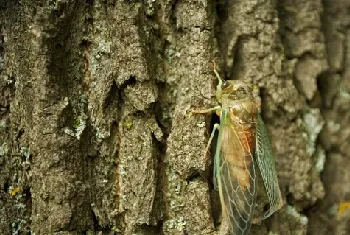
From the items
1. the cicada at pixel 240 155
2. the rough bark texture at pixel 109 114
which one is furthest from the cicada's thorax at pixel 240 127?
the rough bark texture at pixel 109 114

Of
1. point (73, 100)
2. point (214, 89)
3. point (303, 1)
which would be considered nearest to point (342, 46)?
point (303, 1)

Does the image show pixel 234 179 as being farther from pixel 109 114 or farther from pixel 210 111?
pixel 109 114

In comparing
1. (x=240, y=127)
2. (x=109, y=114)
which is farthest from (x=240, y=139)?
(x=109, y=114)

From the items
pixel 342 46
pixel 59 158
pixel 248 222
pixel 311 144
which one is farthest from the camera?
pixel 342 46

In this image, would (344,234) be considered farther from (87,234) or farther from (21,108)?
(21,108)

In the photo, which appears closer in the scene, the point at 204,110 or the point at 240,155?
the point at 204,110

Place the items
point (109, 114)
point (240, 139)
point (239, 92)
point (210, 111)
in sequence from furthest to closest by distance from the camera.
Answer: point (240, 139)
point (239, 92)
point (210, 111)
point (109, 114)
